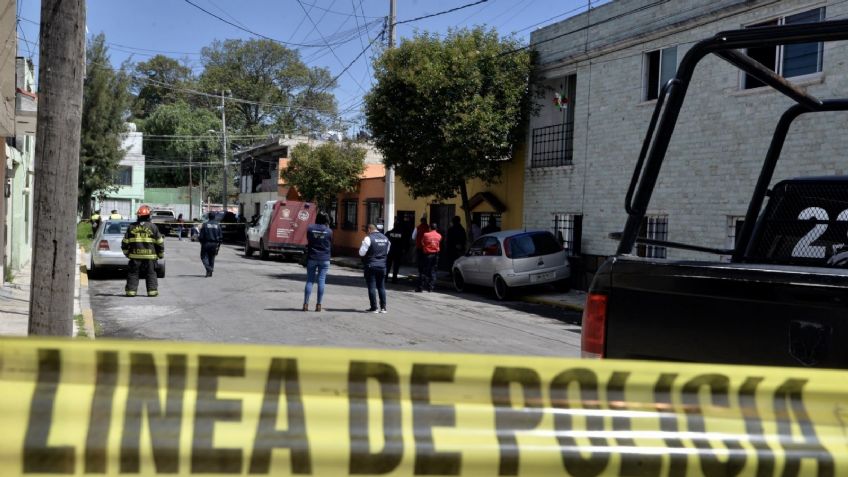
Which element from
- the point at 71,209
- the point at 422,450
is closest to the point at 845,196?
the point at 422,450

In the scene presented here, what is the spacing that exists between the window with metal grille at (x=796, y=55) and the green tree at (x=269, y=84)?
5528 centimetres

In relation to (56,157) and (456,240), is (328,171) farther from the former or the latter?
(56,157)

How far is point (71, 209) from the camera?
281 inches

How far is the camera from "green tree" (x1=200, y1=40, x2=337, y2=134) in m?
67.6

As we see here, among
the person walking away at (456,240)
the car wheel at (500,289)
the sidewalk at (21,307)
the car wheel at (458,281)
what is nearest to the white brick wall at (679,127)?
the person walking away at (456,240)

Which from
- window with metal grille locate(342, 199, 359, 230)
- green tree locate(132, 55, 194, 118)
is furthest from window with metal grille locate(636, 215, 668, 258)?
green tree locate(132, 55, 194, 118)

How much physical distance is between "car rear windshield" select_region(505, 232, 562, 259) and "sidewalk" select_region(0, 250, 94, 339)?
884 cm

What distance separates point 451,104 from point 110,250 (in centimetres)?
890

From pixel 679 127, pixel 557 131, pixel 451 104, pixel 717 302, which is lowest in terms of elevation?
pixel 717 302

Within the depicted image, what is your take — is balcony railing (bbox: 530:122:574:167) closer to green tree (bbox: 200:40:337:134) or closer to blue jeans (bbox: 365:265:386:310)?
blue jeans (bbox: 365:265:386:310)

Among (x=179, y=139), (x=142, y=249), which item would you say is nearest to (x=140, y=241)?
(x=142, y=249)

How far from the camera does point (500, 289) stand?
58.6ft

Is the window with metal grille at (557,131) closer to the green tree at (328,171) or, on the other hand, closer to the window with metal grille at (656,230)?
the window with metal grille at (656,230)

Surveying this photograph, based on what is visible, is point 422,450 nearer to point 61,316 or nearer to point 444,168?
point 61,316
